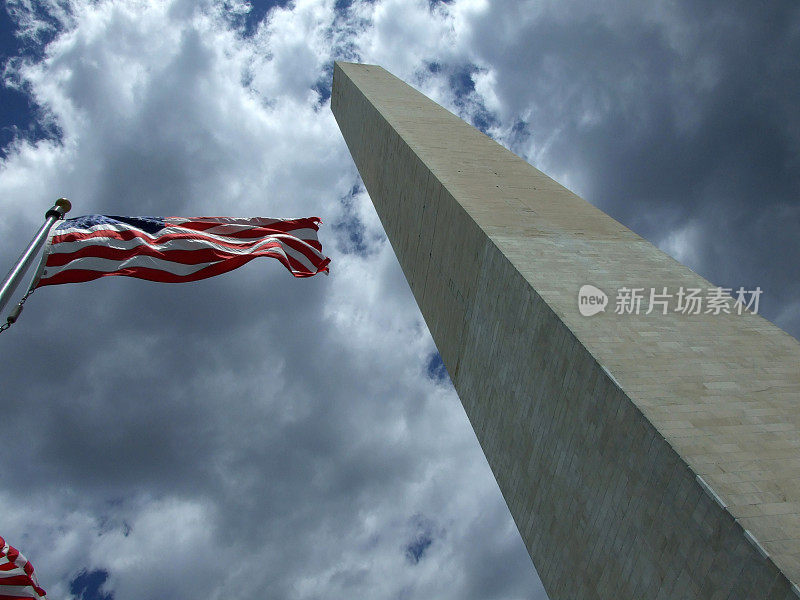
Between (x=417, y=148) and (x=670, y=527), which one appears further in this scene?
(x=417, y=148)

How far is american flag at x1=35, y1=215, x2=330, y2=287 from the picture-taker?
9445mm

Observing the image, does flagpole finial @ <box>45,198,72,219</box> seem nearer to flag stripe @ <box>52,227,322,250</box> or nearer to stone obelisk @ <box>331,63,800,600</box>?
flag stripe @ <box>52,227,322,250</box>

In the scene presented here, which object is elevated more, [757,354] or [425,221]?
[425,221]

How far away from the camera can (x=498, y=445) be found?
41.4 feet

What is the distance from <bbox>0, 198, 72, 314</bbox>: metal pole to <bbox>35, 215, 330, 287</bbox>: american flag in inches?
13.6

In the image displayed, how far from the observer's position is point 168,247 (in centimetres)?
1037

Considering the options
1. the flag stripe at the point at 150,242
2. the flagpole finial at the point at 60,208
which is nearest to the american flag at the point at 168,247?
the flag stripe at the point at 150,242

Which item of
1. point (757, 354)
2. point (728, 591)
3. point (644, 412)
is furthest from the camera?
point (757, 354)

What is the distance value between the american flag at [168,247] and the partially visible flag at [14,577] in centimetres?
359

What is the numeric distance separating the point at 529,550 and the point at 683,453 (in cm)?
468

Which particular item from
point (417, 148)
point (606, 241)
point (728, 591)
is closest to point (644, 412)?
point (728, 591)

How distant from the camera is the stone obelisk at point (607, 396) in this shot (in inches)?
291

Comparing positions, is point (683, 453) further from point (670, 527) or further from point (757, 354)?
point (757, 354)

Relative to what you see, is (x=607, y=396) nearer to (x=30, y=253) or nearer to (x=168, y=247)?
(x=168, y=247)
